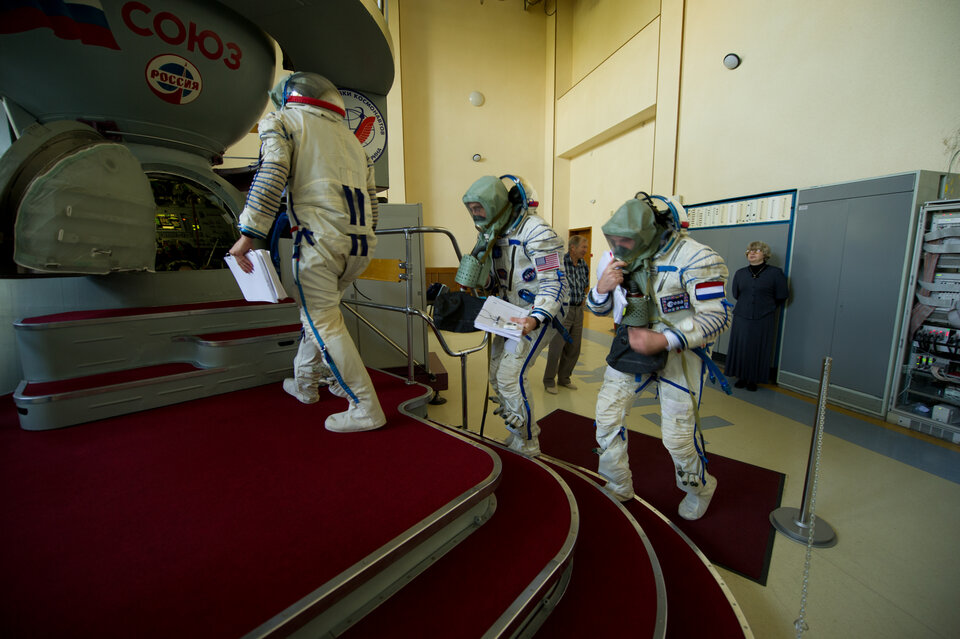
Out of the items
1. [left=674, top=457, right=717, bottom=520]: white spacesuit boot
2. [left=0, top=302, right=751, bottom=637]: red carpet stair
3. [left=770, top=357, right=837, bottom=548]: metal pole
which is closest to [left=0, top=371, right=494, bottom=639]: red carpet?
[left=0, top=302, right=751, bottom=637]: red carpet stair

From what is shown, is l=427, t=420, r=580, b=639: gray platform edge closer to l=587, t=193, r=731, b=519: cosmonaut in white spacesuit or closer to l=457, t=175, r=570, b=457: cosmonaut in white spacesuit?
l=587, t=193, r=731, b=519: cosmonaut in white spacesuit

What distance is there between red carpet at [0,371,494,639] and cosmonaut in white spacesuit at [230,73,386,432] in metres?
0.38

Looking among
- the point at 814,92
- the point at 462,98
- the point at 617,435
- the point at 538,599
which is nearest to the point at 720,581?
the point at 617,435

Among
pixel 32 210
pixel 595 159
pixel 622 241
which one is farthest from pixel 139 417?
pixel 595 159

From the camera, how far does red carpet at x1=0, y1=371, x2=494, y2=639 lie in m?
0.96

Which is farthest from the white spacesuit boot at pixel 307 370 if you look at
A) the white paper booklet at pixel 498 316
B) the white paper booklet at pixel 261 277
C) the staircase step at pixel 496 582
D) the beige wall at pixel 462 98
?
the beige wall at pixel 462 98

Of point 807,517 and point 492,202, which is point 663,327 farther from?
point 807,517

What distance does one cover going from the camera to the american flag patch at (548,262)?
219 centimetres

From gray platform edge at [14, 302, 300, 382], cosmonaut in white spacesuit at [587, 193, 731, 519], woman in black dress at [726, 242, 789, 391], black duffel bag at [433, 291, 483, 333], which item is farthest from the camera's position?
woman in black dress at [726, 242, 789, 391]

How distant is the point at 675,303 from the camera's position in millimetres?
1969

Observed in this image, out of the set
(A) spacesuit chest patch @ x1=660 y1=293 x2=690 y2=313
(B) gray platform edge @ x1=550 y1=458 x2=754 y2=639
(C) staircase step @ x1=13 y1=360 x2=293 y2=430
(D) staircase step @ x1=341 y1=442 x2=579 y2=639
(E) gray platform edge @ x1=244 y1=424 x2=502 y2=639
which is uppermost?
(A) spacesuit chest patch @ x1=660 y1=293 x2=690 y2=313

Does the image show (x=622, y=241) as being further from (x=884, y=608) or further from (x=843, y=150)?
(x=843, y=150)

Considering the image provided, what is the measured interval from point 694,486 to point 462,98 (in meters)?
9.32

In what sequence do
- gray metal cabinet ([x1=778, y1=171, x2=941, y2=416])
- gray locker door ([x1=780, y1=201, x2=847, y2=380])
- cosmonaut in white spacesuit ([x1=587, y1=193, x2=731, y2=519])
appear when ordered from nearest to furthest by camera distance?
1. cosmonaut in white spacesuit ([x1=587, y1=193, x2=731, y2=519])
2. gray metal cabinet ([x1=778, y1=171, x2=941, y2=416])
3. gray locker door ([x1=780, y1=201, x2=847, y2=380])
